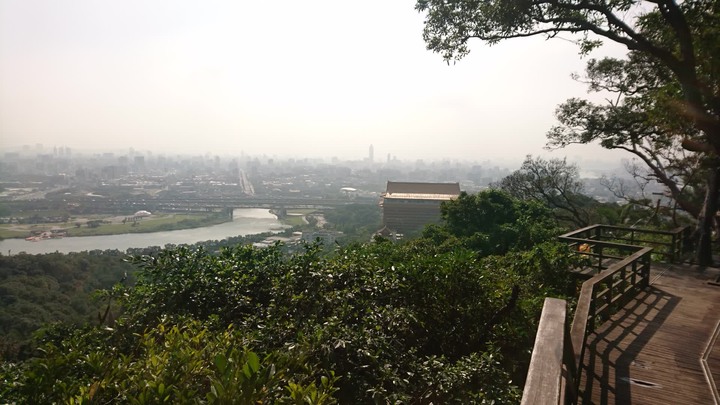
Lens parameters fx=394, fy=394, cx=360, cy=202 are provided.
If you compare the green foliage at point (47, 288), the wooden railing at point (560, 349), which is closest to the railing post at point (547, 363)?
the wooden railing at point (560, 349)

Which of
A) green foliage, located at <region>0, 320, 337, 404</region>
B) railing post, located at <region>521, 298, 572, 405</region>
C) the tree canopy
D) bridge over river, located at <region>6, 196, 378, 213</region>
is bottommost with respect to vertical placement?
bridge over river, located at <region>6, 196, 378, 213</region>

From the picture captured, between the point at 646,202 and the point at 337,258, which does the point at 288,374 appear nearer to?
the point at 337,258

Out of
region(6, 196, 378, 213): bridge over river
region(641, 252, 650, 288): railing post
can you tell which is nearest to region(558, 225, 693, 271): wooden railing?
region(641, 252, 650, 288): railing post

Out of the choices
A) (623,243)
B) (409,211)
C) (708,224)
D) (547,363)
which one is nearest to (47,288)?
(623,243)

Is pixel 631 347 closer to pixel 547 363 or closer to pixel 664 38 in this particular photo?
pixel 547 363

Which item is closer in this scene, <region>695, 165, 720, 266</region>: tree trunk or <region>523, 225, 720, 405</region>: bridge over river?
<region>523, 225, 720, 405</region>: bridge over river

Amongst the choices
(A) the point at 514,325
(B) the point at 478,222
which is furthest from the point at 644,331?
(B) the point at 478,222

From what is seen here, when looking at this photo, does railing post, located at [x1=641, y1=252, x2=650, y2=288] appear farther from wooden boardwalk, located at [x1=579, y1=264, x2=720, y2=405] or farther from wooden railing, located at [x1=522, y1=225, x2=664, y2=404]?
wooden railing, located at [x1=522, y1=225, x2=664, y2=404]
